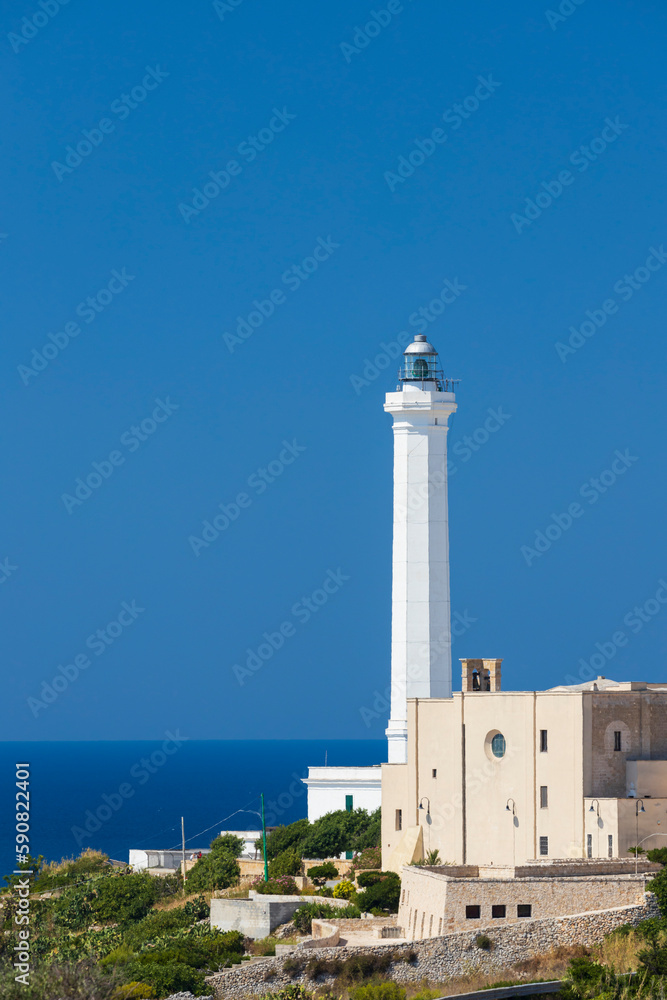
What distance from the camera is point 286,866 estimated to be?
51.8 meters

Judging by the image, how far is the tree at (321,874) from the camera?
49719mm

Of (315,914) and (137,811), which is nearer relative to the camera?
(315,914)

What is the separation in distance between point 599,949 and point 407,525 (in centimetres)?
2191

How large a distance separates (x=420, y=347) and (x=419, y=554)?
27.6 feet

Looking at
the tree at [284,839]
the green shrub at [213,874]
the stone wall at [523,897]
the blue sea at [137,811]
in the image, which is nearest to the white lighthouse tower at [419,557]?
the tree at [284,839]

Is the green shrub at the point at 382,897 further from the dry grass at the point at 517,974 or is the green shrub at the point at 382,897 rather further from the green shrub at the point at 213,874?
the green shrub at the point at 213,874

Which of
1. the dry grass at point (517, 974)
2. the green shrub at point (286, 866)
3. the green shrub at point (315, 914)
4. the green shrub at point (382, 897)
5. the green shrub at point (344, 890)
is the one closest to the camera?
the dry grass at point (517, 974)

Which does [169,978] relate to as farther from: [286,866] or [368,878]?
[286,866]

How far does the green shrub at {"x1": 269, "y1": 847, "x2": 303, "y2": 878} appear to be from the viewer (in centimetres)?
5153

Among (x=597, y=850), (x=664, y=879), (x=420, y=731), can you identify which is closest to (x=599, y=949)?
(x=664, y=879)

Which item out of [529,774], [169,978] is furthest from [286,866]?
[169,978]

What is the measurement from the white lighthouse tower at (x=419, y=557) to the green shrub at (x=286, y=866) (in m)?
5.71

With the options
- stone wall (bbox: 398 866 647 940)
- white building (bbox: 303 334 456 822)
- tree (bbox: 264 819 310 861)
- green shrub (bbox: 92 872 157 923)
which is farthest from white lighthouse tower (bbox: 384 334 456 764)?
stone wall (bbox: 398 866 647 940)

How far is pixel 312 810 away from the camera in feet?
200
